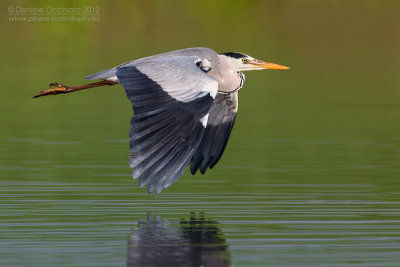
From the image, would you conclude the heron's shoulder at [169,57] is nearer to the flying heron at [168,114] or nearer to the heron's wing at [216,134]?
the flying heron at [168,114]

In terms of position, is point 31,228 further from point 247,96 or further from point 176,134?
point 247,96

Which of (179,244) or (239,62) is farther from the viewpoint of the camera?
(239,62)

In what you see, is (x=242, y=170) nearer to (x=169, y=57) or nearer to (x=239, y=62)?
(x=239, y=62)

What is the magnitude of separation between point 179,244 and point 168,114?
147cm

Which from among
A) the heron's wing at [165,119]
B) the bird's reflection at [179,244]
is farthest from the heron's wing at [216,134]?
the bird's reflection at [179,244]

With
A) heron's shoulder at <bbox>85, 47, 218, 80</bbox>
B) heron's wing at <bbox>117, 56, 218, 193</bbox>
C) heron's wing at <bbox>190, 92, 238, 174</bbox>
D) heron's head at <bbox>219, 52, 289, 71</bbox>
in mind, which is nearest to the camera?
heron's wing at <bbox>117, 56, 218, 193</bbox>

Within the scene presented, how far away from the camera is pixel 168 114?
10633mm

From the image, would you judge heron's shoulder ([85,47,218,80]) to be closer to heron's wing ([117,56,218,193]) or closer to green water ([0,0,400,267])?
heron's wing ([117,56,218,193])

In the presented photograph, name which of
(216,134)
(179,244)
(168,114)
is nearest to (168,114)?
(168,114)

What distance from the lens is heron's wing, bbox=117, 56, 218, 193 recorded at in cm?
1022

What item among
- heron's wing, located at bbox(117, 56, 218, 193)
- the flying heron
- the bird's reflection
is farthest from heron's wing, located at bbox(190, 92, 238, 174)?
the bird's reflection

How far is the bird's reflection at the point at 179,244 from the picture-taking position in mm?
8961

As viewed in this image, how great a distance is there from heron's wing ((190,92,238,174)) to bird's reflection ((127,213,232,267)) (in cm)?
165

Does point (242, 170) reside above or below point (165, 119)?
below
